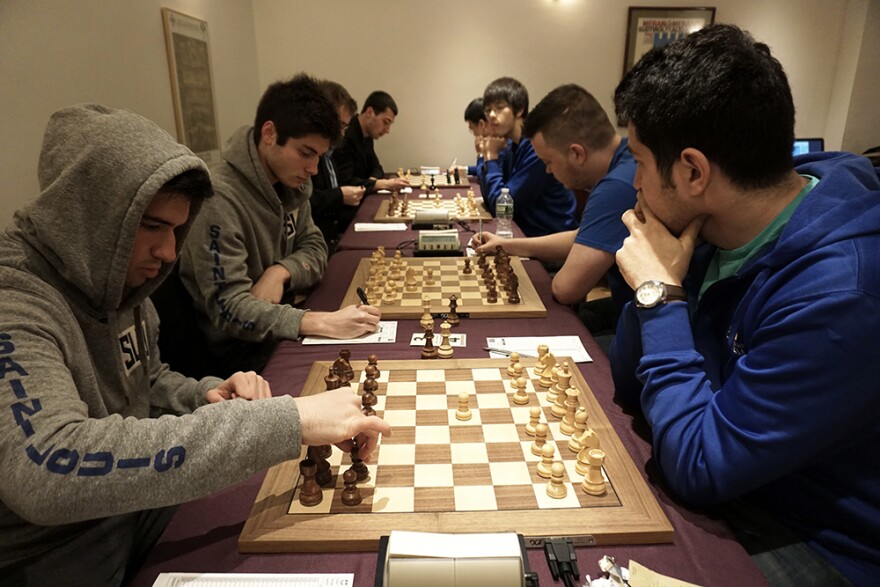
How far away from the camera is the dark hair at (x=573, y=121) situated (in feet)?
8.15

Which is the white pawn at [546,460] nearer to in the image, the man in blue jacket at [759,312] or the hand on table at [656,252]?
the man in blue jacket at [759,312]

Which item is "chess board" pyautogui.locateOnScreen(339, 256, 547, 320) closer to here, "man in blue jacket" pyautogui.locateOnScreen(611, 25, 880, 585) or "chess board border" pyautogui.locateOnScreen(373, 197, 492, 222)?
"man in blue jacket" pyautogui.locateOnScreen(611, 25, 880, 585)

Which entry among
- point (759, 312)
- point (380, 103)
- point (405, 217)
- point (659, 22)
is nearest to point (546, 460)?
point (759, 312)

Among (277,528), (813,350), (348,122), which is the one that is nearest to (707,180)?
(813,350)

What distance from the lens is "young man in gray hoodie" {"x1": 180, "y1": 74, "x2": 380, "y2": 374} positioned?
1970 mm

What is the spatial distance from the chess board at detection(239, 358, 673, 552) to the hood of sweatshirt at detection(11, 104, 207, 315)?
1.81 ft

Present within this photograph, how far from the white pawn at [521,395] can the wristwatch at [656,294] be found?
0.37 m

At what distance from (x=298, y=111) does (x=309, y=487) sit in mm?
1592

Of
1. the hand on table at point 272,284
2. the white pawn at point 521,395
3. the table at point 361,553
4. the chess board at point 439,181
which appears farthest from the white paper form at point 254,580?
the chess board at point 439,181

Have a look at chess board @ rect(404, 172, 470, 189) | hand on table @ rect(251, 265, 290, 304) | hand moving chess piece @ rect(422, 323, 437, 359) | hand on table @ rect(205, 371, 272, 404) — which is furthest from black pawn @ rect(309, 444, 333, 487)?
chess board @ rect(404, 172, 470, 189)

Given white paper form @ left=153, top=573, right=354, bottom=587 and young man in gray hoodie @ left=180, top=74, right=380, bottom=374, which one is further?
young man in gray hoodie @ left=180, top=74, right=380, bottom=374

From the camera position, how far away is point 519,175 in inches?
152

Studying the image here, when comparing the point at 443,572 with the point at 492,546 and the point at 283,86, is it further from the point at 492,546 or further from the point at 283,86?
the point at 283,86

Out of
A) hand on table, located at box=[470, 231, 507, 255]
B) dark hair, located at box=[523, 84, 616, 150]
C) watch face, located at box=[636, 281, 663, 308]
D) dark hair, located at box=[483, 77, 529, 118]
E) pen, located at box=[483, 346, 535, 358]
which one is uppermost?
dark hair, located at box=[483, 77, 529, 118]
